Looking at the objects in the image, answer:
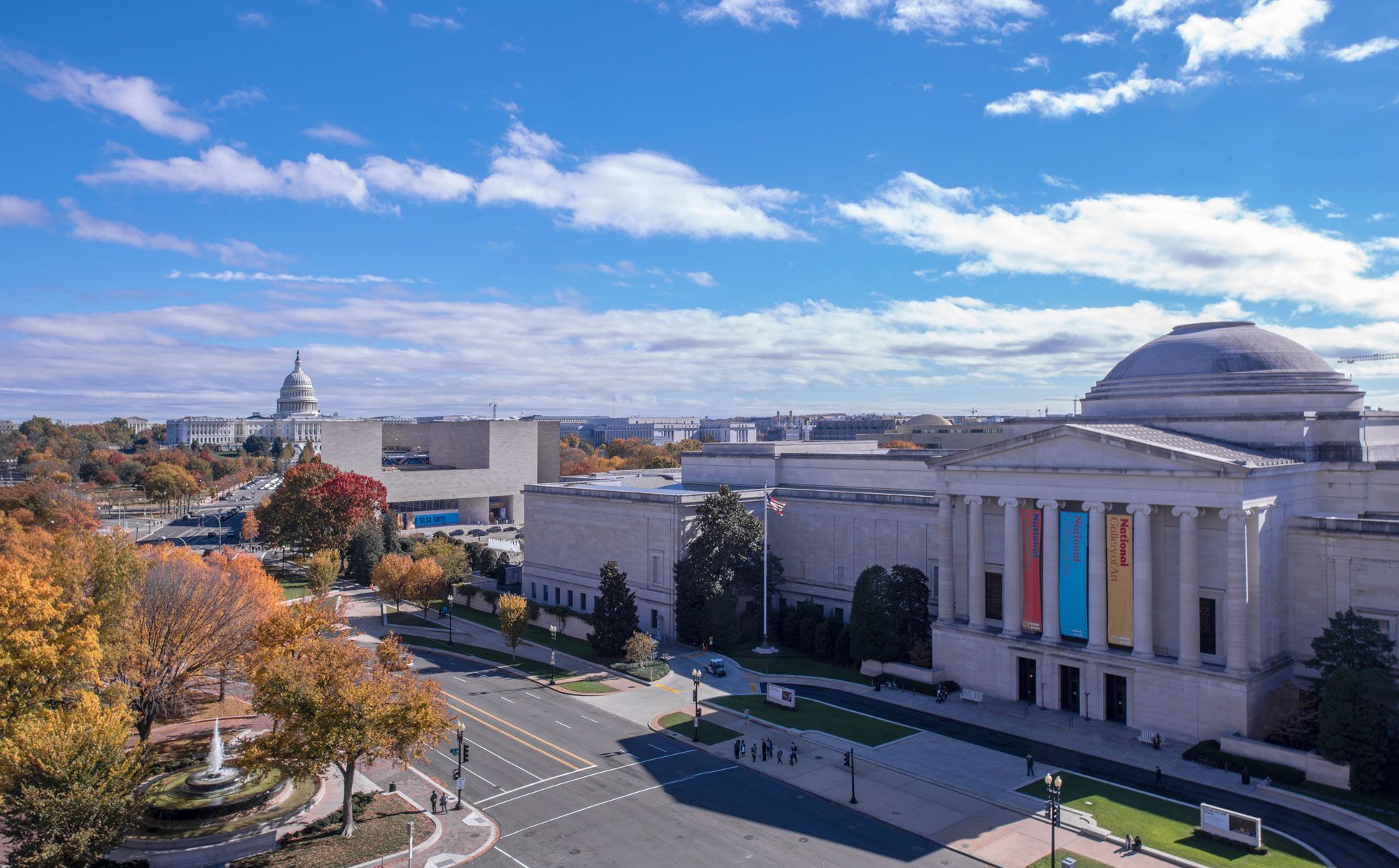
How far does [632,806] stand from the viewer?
123 ft

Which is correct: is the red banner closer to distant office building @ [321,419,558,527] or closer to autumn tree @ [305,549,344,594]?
autumn tree @ [305,549,344,594]

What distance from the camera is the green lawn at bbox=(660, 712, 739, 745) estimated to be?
151 feet

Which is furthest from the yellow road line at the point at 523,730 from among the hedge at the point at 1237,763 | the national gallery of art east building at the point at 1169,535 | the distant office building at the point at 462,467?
the distant office building at the point at 462,467

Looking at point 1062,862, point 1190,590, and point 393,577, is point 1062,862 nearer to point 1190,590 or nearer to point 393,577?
Result: point 1190,590

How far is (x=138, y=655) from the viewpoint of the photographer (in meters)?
43.8

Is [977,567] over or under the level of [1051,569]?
under

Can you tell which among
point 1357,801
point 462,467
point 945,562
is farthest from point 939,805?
point 462,467

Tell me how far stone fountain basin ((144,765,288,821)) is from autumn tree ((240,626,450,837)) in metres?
2.40

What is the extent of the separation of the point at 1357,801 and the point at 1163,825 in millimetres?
9457

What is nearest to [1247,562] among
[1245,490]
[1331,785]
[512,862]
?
[1245,490]

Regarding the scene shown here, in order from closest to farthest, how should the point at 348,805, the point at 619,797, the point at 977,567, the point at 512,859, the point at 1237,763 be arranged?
the point at 512,859 → the point at 348,805 → the point at 619,797 → the point at 1237,763 → the point at 977,567

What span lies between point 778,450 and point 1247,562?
4219 centimetres

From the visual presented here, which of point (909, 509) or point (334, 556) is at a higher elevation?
point (909, 509)

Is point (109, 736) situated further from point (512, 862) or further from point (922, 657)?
point (922, 657)
